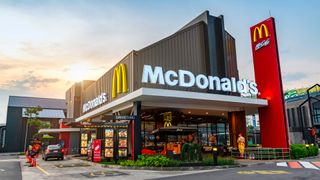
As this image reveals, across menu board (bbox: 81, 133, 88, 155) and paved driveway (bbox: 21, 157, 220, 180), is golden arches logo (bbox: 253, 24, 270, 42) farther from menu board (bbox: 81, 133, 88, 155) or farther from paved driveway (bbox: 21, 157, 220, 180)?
menu board (bbox: 81, 133, 88, 155)

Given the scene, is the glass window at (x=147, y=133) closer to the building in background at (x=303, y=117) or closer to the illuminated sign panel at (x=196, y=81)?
the illuminated sign panel at (x=196, y=81)

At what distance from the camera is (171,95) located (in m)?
17.7

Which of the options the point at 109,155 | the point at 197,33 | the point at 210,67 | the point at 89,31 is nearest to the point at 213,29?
the point at 197,33

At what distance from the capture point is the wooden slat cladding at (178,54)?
22.1 meters

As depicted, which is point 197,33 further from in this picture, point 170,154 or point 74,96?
point 74,96

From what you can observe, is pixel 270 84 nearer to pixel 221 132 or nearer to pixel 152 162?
pixel 152 162

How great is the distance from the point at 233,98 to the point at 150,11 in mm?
8909

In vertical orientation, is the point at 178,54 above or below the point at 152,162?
above

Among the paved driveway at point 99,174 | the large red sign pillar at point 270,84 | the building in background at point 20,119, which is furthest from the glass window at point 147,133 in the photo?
the building in background at point 20,119

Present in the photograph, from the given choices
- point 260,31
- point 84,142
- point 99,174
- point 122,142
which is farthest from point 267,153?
point 84,142

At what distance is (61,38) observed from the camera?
1717 cm

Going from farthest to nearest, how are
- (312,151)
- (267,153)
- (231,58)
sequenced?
1. (231,58)
2. (312,151)
3. (267,153)

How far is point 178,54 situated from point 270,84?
814 cm

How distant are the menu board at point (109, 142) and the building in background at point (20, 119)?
37.2m
